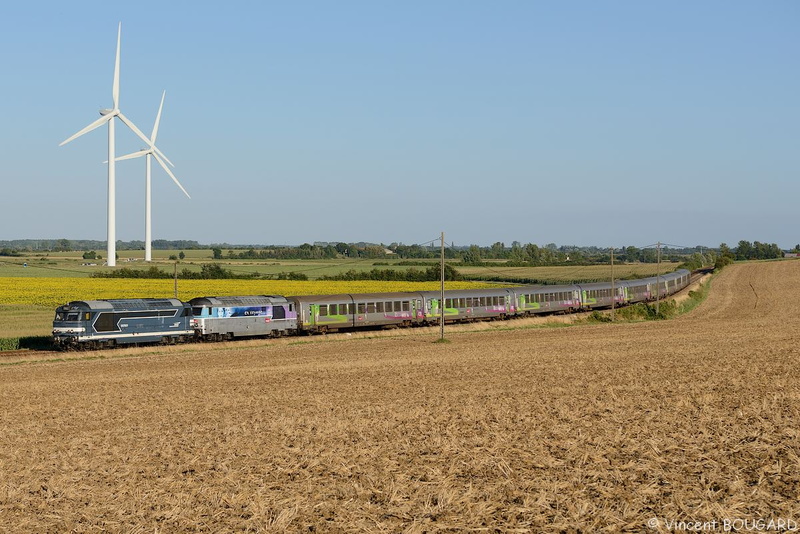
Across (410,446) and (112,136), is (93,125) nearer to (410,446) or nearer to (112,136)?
(112,136)

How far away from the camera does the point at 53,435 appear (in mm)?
21375

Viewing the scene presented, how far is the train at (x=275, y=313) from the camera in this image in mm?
47031

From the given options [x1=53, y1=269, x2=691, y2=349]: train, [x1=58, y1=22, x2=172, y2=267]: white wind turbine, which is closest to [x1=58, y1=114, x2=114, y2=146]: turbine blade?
[x1=58, y1=22, x2=172, y2=267]: white wind turbine

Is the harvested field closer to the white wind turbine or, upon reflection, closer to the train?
the train

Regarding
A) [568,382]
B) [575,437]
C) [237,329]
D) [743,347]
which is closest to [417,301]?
[237,329]

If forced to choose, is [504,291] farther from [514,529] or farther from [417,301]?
[514,529]

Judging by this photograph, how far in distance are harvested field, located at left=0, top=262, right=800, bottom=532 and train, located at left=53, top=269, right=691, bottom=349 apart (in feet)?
30.5

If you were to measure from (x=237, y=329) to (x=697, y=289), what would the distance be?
8187cm

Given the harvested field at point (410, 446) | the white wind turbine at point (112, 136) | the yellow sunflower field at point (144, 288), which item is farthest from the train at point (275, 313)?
the white wind turbine at point (112, 136)

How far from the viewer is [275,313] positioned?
181 ft

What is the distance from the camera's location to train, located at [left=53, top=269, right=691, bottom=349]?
154 ft

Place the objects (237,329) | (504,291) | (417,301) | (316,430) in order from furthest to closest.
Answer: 1. (504,291)
2. (417,301)
3. (237,329)
4. (316,430)

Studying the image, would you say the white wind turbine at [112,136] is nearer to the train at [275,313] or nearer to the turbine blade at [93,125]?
the turbine blade at [93,125]

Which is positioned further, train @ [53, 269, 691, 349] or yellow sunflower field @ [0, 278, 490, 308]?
yellow sunflower field @ [0, 278, 490, 308]
